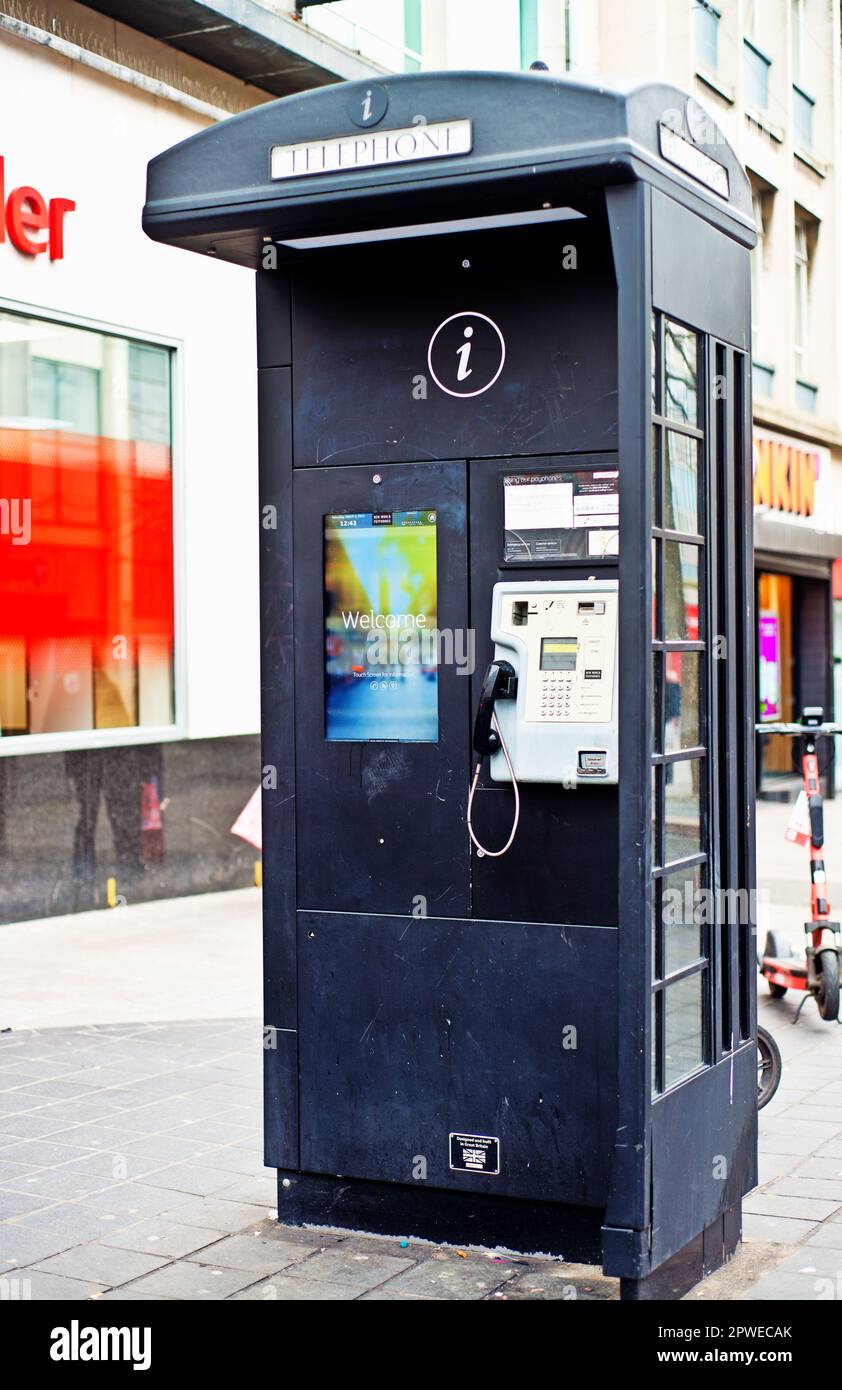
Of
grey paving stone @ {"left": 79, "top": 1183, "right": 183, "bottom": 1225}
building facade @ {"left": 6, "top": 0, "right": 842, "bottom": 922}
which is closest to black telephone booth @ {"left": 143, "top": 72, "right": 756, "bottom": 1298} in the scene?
grey paving stone @ {"left": 79, "top": 1183, "right": 183, "bottom": 1225}

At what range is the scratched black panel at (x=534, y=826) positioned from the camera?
4750 millimetres

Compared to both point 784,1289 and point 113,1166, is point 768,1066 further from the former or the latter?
point 113,1166

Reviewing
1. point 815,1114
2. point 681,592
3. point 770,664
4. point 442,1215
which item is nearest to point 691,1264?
point 442,1215

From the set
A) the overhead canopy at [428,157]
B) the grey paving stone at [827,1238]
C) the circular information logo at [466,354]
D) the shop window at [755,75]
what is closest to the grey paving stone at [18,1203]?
the grey paving stone at [827,1238]

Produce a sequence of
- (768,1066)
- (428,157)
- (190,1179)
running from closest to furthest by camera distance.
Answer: (428,157)
(190,1179)
(768,1066)

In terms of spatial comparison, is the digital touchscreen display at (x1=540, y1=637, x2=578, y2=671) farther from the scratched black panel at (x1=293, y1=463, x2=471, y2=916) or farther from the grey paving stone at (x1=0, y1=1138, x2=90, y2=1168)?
the grey paving stone at (x1=0, y1=1138, x2=90, y2=1168)

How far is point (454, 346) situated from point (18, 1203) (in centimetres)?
306

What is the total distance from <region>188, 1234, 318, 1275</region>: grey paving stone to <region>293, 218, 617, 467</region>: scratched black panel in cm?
236

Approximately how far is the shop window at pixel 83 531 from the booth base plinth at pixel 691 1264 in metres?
7.32

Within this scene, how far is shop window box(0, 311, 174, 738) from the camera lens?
1123cm

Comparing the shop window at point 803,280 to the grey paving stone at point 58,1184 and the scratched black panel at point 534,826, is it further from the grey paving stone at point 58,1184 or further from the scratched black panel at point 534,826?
the grey paving stone at point 58,1184

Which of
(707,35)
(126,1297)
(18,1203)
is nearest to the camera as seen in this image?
(126,1297)

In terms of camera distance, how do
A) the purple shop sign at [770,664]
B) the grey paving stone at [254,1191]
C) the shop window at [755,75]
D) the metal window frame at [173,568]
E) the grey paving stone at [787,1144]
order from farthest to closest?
the purple shop sign at [770,664] → the shop window at [755,75] → the metal window frame at [173,568] → the grey paving stone at [787,1144] → the grey paving stone at [254,1191]

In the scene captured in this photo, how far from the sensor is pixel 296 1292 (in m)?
4.59
